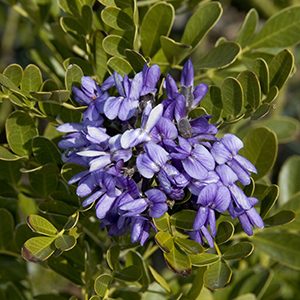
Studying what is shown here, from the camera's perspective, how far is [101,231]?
126cm

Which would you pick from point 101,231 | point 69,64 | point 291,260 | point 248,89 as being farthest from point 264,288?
point 69,64

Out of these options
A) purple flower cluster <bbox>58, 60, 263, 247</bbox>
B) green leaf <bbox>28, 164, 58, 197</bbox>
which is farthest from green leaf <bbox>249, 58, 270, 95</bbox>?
green leaf <bbox>28, 164, 58, 197</bbox>

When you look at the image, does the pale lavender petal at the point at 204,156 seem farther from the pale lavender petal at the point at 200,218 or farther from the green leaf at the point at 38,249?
the green leaf at the point at 38,249

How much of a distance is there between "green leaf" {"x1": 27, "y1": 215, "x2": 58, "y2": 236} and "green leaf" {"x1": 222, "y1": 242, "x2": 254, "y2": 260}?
0.80ft

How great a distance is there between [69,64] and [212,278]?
1.27 ft

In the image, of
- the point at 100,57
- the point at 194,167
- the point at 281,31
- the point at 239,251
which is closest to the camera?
the point at 194,167

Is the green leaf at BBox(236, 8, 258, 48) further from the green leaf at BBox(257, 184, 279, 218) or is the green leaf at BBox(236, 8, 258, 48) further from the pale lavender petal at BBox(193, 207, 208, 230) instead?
the pale lavender petal at BBox(193, 207, 208, 230)

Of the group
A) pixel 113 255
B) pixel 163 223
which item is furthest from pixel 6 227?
pixel 163 223

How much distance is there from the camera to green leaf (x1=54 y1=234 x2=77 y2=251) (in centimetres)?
96

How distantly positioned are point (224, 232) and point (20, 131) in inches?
13.5

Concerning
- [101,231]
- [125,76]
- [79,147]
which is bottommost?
[101,231]

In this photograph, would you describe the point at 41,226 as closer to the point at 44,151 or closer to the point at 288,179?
the point at 44,151

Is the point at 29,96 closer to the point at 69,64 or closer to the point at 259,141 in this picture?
the point at 69,64

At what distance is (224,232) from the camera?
3.40 feet
